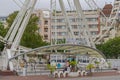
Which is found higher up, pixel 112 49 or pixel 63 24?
pixel 63 24

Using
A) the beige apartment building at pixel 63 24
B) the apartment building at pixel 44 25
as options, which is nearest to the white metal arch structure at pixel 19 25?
the beige apartment building at pixel 63 24

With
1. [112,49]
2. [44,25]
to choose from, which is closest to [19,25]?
[112,49]

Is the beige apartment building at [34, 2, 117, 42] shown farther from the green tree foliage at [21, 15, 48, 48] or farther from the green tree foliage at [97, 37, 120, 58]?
the green tree foliage at [21, 15, 48, 48]

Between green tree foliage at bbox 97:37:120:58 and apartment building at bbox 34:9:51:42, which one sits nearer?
green tree foliage at bbox 97:37:120:58

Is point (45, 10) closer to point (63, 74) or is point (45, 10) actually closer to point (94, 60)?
point (94, 60)

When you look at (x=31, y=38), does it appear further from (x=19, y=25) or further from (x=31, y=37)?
(x=19, y=25)

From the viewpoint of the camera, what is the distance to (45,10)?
116500 mm

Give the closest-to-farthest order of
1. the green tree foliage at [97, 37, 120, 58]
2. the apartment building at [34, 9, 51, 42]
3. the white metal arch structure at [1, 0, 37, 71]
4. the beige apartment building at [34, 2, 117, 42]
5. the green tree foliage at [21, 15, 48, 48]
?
the white metal arch structure at [1, 0, 37, 71] → the green tree foliage at [21, 15, 48, 48] → the green tree foliage at [97, 37, 120, 58] → the beige apartment building at [34, 2, 117, 42] → the apartment building at [34, 9, 51, 42]

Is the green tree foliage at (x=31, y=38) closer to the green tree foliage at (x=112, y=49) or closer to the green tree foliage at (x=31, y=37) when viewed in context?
the green tree foliage at (x=31, y=37)

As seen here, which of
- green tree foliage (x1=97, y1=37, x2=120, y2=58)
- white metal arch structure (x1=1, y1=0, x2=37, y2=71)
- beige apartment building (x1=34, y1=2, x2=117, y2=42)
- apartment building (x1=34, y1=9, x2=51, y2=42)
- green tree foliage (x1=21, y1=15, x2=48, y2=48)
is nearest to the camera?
white metal arch structure (x1=1, y1=0, x2=37, y2=71)

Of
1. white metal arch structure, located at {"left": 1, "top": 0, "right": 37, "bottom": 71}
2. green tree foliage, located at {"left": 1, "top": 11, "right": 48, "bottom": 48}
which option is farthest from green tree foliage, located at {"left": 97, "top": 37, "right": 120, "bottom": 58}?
white metal arch structure, located at {"left": 1, "top": 0, "right": 37, "bottom": 71}

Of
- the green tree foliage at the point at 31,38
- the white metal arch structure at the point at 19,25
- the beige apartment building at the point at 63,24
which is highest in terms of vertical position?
the beige apartment building at the point at 63,24

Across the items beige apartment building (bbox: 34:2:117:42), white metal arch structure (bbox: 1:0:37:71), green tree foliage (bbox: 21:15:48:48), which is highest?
beige apartment building (bbox: 34:2:117:42)

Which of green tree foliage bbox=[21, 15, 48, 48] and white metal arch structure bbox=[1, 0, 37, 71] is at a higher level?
green tree foliage bbox=[21, 15, 48, 48]
